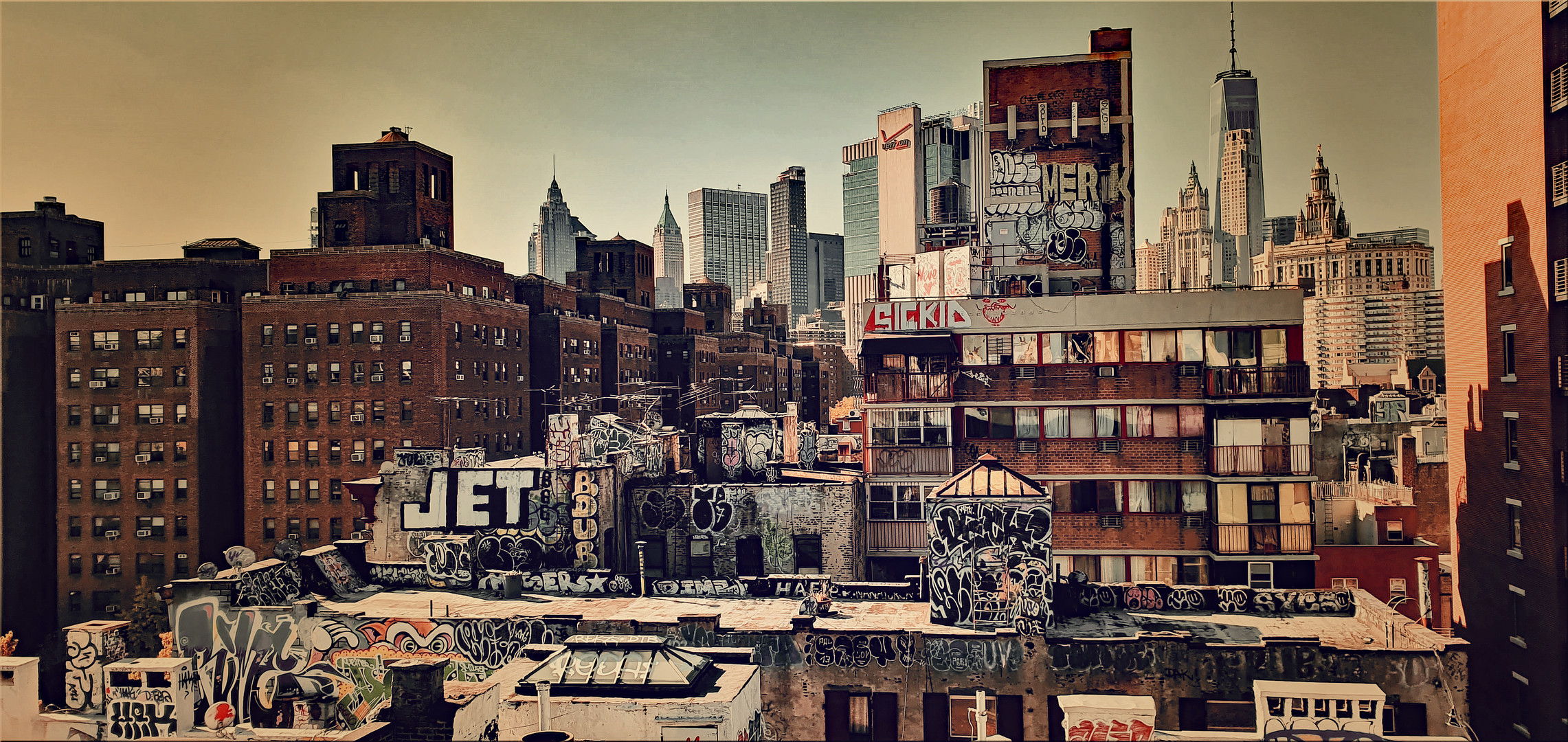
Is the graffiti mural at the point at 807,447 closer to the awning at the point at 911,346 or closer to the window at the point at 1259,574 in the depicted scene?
the awning at the point at 911,346

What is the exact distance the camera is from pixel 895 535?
37562 mm

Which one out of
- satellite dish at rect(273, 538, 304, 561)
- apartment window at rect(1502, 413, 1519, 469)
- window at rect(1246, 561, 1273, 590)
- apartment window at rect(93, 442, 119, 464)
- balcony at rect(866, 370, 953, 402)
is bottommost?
window at rect(1246, 561, 1273, 590)

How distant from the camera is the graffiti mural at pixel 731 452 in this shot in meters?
36.5

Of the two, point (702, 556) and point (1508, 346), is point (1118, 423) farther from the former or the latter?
point (702, 556)

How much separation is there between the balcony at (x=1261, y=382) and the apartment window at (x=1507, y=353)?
218 inches

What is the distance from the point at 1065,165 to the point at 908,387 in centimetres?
1143

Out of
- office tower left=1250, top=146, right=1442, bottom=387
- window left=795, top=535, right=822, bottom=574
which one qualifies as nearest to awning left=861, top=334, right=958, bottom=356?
window left=795, top=535, right=822, bottom=574

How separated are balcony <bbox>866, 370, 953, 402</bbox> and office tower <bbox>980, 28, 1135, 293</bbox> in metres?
6.11

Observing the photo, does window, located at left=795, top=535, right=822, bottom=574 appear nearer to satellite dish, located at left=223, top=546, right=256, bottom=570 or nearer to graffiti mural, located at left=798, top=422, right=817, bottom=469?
graffiti mural, located at left=798, top=422, right=817, bottom=469

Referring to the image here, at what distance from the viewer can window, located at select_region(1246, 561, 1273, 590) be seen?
34.8 meters

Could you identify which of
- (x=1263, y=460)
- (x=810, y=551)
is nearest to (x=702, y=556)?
(x=810, y=551)

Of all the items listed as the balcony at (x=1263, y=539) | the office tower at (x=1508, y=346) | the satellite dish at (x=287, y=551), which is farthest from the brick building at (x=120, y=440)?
the office tower at (x=1508, y=346)

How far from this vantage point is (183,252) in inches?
2857

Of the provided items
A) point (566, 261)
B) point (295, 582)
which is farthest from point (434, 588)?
point (566, 261)
